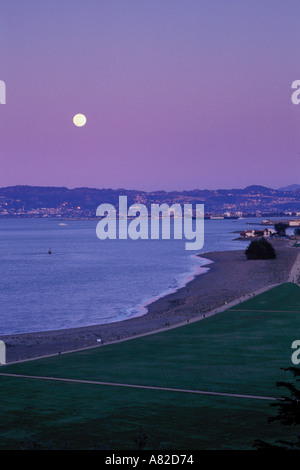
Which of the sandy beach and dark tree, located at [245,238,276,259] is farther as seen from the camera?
dark tree, located at [245,238,276,259]

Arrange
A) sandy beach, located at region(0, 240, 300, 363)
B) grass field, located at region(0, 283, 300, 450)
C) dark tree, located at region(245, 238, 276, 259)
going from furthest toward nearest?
1. dark tree, located at region(245, 238, 276, 259)
2. sandy beach, located at region(0, 240, 300, 363)
3. grass field, located at region(0, 283, 300, 450)

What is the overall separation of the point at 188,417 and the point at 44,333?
28585 mm

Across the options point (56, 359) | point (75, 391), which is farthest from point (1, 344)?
point (75, 391)

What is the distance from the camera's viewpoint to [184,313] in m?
51.0

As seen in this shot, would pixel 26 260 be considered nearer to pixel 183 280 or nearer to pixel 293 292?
pixel 183 280

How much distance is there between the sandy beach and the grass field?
196 inches

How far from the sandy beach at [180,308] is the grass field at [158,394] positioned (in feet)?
16.3

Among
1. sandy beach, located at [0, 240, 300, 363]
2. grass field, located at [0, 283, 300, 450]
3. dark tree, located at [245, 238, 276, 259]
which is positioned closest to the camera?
grass field, located at [0, 283, 300, 450]

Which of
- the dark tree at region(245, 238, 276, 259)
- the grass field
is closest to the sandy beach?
the dark tree at region(245, 238, 276, 259)

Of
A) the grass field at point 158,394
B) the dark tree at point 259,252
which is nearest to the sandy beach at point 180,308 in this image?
the dark tree at point 259,252

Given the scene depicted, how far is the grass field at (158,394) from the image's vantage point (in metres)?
16.4

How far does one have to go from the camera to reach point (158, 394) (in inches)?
816

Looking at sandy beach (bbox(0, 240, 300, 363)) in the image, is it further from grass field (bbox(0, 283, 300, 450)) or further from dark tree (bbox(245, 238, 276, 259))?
grass field (bbox(0, 283, 300, 450))

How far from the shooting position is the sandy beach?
3806cm
